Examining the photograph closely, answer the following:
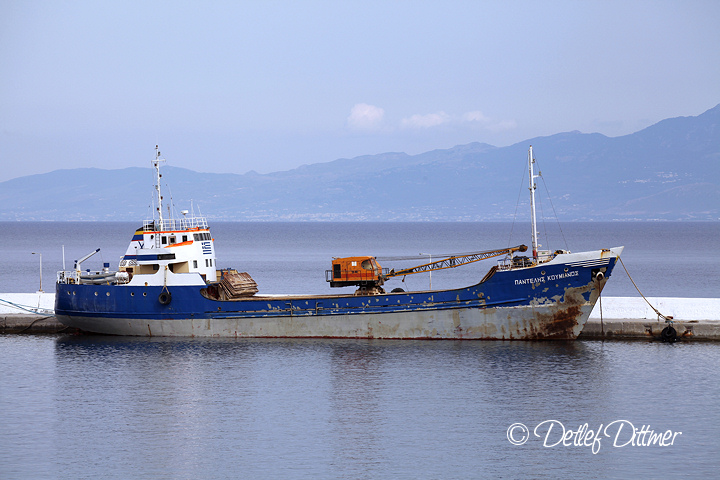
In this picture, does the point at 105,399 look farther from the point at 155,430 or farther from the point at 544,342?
the point at 544,342

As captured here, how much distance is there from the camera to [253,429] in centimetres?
2716

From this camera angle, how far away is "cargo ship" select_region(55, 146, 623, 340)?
129 feet

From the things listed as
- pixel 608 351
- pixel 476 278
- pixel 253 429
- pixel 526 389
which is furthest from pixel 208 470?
pixel 476 278

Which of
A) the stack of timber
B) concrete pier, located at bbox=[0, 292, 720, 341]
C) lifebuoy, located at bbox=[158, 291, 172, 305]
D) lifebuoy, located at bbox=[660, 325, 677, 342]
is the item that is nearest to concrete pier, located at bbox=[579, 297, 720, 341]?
concrete pier, located at bbox=[0, 292, 720, 341]

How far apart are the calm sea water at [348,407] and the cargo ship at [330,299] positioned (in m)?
0.93

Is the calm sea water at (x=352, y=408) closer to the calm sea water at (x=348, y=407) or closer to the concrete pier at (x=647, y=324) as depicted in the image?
the calm sea water at (x=348, y=407)

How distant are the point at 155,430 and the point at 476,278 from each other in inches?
2424

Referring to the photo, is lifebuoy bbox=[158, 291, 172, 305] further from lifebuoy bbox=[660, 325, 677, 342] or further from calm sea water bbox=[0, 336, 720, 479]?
lifebuoy bbox=[660, 325, 677, 342]

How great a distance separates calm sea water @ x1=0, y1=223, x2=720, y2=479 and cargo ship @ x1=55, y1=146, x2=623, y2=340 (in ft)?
3.05

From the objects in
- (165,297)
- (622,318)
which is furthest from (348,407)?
(622,318)

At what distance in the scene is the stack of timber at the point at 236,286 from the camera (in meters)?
42.2

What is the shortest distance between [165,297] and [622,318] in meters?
23.5

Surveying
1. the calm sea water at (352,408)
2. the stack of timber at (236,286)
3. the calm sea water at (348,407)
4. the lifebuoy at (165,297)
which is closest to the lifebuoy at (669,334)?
the calm sea water at (352,408)

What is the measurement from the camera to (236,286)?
4247 centimetres
